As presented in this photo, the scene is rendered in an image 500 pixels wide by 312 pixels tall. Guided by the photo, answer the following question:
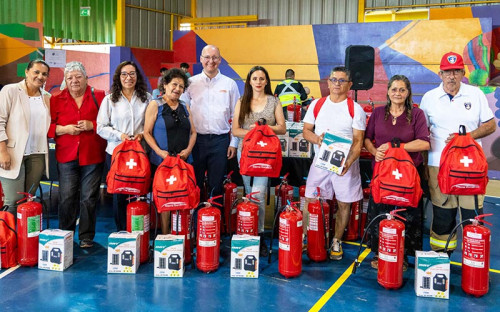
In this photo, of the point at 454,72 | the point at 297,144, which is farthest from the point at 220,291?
the point at 454,72

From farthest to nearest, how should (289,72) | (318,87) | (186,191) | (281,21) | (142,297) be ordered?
(281,21), (318,87), (289,72), (186,191), (142,297)

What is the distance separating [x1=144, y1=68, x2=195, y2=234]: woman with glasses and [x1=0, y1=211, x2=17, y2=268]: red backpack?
1.25m

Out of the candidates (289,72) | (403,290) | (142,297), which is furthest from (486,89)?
(142,297)

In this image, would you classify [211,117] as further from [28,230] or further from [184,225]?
[28,230]

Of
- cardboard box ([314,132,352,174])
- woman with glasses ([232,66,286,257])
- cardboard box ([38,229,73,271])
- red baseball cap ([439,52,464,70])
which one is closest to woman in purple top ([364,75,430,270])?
cardboard box ([314,132,352,174])

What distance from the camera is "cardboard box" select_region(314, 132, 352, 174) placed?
13.0 ft

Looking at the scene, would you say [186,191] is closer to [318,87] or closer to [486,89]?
[486,89]

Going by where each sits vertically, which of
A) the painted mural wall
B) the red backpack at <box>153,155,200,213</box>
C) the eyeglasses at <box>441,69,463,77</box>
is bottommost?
the red backpack at <box>153,155,200,213</box>

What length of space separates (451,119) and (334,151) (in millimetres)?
916

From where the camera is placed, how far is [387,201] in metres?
3.71

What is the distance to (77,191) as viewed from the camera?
4.48 metres

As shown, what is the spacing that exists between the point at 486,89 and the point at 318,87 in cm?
418

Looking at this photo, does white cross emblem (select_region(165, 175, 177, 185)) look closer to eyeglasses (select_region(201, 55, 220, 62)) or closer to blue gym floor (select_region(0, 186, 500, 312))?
blue gym floor (select_region(0, 186, 500, 312))

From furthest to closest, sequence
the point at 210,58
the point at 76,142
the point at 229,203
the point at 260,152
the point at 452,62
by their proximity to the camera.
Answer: the point at 229,203 < the point at 210,58 < the point at 76,142 < the point at 260,152 < the point at 452,62
